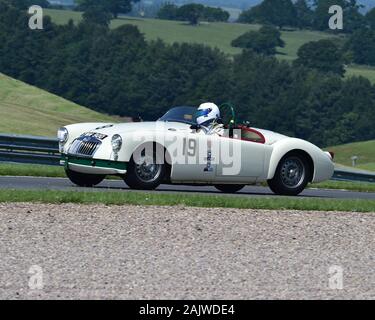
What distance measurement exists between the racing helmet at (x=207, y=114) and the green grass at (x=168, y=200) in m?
1.66

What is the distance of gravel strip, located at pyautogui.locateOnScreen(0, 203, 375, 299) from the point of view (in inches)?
350

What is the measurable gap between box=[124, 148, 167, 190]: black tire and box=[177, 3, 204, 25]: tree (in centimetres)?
16498

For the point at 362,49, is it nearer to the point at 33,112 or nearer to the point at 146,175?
the point at 33,112

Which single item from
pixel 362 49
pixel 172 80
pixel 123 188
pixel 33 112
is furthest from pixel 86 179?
pixel 362 49

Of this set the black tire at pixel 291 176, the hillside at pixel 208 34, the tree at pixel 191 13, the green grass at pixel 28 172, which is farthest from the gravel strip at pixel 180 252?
the tree at pixel 191 13

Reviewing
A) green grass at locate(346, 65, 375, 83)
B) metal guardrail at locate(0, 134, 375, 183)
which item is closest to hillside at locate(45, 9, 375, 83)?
green grass at locate(346, 65, 375, 83)

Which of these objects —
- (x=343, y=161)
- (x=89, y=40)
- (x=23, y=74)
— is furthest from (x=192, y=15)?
(x=343, y=161)

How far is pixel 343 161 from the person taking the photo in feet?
277

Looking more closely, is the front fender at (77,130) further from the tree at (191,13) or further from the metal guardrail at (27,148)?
the tree at (191,13)

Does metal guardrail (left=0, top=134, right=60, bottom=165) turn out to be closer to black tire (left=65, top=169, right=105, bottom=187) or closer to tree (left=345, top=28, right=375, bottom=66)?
black tire (left=65, top=169, right=105, bottom=187)

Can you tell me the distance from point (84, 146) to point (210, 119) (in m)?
1.85

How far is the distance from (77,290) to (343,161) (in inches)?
3027

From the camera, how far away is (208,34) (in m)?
165
